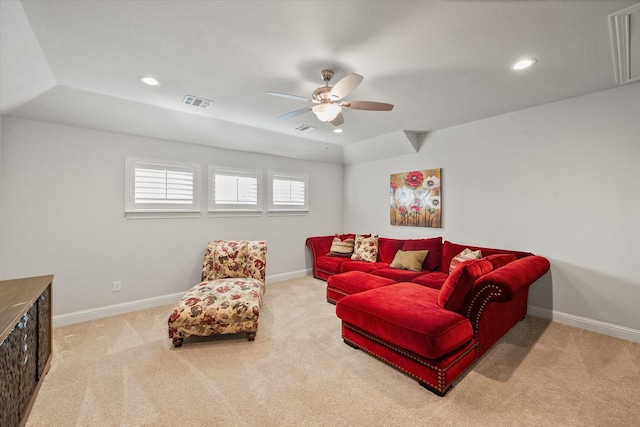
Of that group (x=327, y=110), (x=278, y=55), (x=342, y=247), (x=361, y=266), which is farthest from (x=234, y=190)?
(x=278, y=55)

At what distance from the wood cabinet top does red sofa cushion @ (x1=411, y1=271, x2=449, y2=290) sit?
348cm

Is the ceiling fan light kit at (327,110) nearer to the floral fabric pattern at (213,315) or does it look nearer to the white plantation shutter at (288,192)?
the floral fabric pattern at (213,315)

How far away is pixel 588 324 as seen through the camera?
9.85 ft

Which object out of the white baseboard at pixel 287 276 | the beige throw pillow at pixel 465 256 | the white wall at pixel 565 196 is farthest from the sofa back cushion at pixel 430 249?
the white baseboard at pixel 287 276

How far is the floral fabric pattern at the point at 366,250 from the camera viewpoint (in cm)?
460

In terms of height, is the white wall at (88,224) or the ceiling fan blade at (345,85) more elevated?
the ceiling fan blade at (345,85)

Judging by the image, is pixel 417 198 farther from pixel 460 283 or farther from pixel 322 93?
pixel 322 93

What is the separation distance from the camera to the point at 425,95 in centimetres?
307

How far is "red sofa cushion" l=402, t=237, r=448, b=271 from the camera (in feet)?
13.1

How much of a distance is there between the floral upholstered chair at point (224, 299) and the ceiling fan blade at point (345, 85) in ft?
7.15

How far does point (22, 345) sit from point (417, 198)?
4.73m

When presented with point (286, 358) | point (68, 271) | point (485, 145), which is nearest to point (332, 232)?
point (485, 145)

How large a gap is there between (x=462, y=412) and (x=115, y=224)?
4.14m

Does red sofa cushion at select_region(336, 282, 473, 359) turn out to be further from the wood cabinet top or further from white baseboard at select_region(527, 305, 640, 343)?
the wood cabinet top
